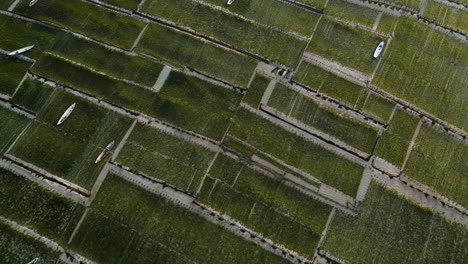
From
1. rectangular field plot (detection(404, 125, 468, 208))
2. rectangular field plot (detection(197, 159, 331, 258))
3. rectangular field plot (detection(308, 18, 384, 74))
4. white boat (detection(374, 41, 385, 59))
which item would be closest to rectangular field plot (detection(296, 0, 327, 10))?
rectangular field plot (detection(308, 18, 384, 74))

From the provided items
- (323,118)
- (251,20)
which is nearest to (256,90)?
(323,118)

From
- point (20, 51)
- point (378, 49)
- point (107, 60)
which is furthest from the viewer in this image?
point (378, 49)

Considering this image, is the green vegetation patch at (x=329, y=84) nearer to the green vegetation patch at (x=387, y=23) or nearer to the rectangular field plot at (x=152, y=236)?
the green vegetation patch at (x=387, y=23)

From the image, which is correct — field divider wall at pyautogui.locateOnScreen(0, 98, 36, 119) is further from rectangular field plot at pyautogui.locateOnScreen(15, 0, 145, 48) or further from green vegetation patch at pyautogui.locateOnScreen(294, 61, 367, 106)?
green vegetation patch at pyautogui.locateOnScreen(294, 61, 367, 106)

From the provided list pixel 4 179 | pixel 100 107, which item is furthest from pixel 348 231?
pixel 4 179

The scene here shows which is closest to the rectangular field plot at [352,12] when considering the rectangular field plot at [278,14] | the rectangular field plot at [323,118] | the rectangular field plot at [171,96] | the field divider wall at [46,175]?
the rectangular field plot at [278,14]

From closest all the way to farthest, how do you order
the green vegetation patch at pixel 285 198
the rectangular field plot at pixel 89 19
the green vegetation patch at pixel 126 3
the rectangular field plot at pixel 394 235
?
the rectangular field plot at pixel 394 235 < the green vegetation patch at pixel 285 198 < the rectangular field plot at pixel 89 19 < the green vegetation patch at pixel 126 3

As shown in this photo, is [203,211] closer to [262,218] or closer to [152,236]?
[152,236]
